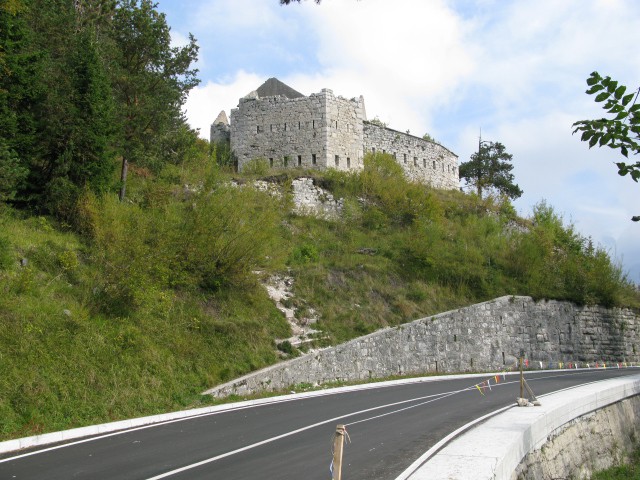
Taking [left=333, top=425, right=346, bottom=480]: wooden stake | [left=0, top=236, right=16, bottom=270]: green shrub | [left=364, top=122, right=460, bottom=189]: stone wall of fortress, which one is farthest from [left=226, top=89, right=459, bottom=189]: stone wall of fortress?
[left=333, top=425, right=346, bottom=480]: wooden stake

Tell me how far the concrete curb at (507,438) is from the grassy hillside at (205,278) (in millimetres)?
7184

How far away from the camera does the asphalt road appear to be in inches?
325

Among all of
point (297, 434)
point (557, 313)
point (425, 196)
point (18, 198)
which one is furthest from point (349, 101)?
point (297, 434)

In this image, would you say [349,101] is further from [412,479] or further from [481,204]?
[412,479]

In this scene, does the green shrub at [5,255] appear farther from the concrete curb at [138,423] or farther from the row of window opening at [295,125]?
the row of window opening at [295,125]

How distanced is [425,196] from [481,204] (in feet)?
18.3

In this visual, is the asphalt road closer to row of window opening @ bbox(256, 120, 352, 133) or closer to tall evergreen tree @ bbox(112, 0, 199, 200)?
tall evergreen tree @ bbox(112, 0, 199, 200)

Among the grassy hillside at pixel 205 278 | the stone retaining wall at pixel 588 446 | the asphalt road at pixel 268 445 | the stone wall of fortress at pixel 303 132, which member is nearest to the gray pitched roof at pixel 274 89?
the stone wall of fortress at pixel 303 132

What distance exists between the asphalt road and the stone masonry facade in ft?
12.0

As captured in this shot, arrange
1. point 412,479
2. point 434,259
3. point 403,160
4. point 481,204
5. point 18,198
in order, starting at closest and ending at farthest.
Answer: point 412,479 → point 18,198 → point 434,259 → point 481,204 → point 403,160

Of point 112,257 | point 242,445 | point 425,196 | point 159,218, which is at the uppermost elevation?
point 425,196

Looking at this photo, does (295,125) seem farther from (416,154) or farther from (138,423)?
(138,423)

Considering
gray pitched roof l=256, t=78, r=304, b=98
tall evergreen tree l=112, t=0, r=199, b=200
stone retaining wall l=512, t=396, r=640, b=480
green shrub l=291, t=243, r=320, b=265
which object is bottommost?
stone retaining wall l=512, t=396, r=640, b=480

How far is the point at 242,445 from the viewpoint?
9.95 metres
